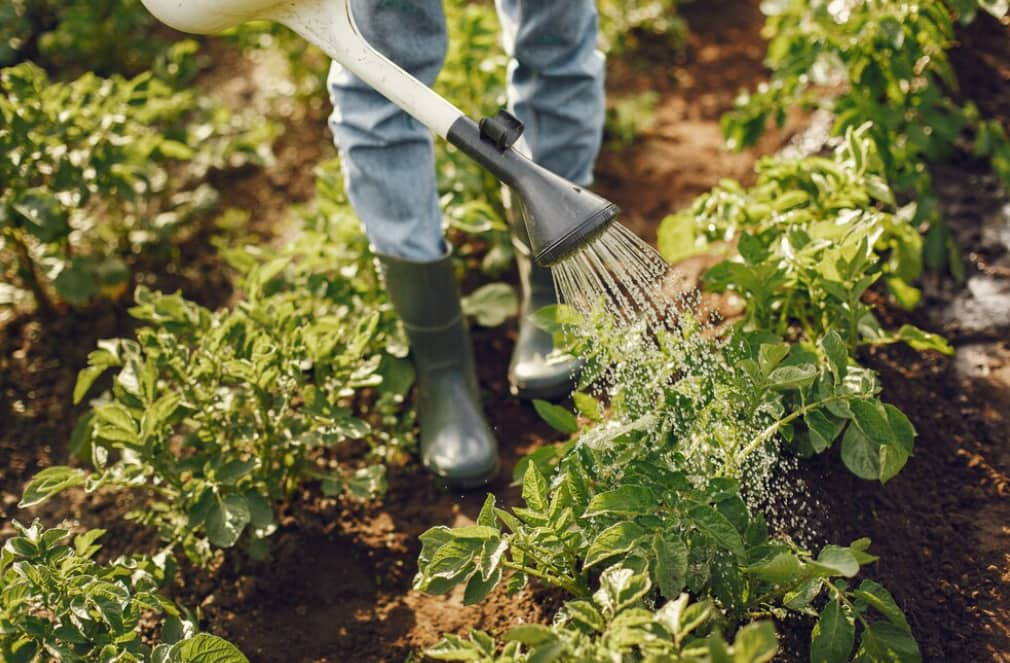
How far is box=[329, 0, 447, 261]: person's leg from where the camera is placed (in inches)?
65.4

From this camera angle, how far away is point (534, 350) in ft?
7.10

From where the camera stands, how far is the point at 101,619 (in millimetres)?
1497

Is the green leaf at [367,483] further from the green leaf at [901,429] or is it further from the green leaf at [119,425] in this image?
the green leaf at [901,429]

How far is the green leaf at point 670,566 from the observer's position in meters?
1.38

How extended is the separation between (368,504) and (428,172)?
66 centimetres

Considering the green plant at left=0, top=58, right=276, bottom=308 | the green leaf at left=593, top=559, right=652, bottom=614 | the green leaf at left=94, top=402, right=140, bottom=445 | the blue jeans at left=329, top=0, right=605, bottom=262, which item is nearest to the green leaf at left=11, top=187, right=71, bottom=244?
the green plant at left=0, top=58, right=276, bottom=308

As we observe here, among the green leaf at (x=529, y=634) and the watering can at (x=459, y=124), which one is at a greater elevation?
the watering can at (x=459, y=124)

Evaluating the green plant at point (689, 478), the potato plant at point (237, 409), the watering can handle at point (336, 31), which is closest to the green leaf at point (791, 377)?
the green plant at point (689, 478)

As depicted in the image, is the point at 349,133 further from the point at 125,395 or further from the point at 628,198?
the point at 628,198

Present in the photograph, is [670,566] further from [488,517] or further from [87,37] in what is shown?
[87,37]

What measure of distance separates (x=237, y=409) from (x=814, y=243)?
1.05 meters

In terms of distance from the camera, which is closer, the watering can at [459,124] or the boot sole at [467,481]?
the watering can at [459,124]

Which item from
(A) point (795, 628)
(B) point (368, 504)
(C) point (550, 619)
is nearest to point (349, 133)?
(B) point (368, 504)

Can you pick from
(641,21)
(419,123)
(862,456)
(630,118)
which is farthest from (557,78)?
(641,21)
